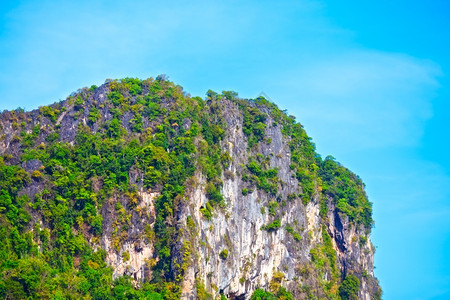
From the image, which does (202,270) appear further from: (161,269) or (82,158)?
(82,158)

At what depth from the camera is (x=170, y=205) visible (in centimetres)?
8162

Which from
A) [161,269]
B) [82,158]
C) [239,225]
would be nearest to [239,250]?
[239,225]

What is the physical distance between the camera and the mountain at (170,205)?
254ft

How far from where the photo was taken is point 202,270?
8044 cm

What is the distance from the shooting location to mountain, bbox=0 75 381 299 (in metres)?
77.4

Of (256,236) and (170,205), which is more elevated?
(170,205)

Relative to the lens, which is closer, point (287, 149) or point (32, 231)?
point (32, 231)

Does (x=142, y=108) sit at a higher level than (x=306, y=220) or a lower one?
higher

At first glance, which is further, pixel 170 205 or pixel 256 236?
pixel 256 236

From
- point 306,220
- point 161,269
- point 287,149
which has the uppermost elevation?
point 287,149

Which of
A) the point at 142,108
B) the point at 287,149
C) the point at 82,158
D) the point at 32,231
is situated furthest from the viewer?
the point at 287,149

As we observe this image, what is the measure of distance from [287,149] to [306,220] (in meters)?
7.63

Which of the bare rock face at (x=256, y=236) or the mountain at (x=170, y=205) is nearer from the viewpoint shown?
the mountain at (x=170, y=205)

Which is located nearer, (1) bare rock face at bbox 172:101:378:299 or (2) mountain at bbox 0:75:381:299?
(2) mountain at bbox 0:75:381:299
